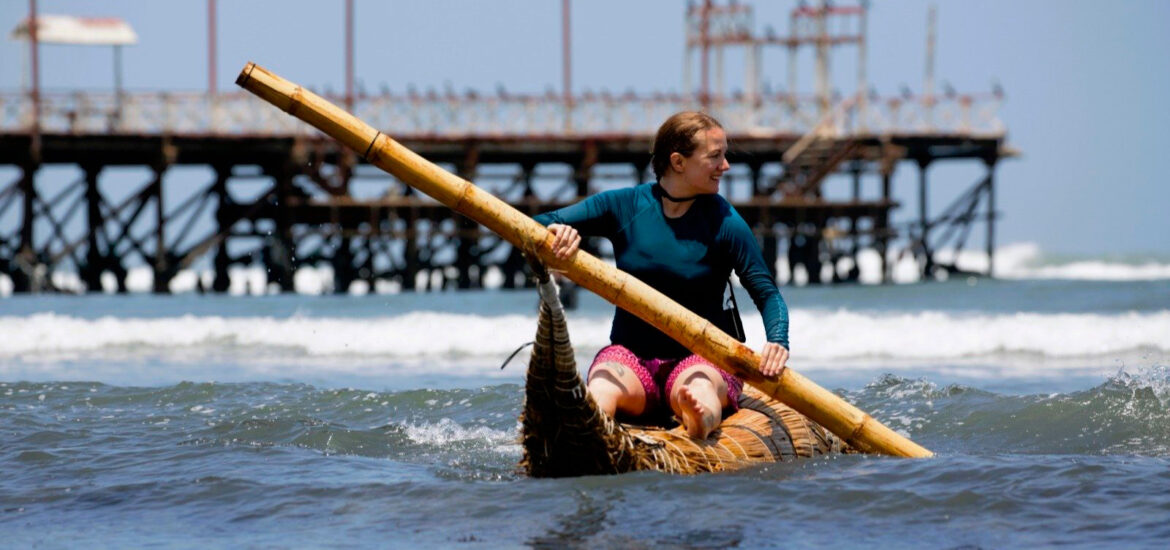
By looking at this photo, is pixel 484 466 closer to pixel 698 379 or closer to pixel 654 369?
pixel 654 369

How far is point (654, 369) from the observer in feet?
22.2

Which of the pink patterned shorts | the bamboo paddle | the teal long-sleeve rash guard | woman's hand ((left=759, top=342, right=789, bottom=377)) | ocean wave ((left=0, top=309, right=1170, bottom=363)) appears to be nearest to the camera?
the bamboo paddle

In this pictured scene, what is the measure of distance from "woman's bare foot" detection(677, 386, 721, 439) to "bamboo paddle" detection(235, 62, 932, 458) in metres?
0.15

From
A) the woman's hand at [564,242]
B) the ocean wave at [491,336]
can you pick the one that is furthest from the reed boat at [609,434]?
the ocean wave at [491,336]

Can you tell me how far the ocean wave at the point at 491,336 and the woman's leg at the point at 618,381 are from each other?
34.5 ft

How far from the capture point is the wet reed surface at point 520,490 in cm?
627

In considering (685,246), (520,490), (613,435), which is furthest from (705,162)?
(520,490)

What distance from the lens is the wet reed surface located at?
6273mm

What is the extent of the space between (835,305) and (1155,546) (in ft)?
64.2

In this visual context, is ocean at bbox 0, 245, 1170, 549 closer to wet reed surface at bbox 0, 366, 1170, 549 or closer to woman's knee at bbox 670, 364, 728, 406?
wet reed surface at bbox 0, 366, 1170, 549

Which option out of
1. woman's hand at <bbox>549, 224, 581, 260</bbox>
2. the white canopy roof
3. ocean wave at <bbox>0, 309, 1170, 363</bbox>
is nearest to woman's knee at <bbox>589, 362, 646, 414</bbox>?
woman's hand at <bbox>549, 224, 581, 260</bbox>

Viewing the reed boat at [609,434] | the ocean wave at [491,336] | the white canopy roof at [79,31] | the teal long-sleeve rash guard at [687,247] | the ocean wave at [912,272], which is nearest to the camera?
the reed boat at [609,434]

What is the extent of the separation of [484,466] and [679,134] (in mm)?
2075

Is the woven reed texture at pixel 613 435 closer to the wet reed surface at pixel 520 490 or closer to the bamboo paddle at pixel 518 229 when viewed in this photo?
the wet reed surface at pixel 520 490
